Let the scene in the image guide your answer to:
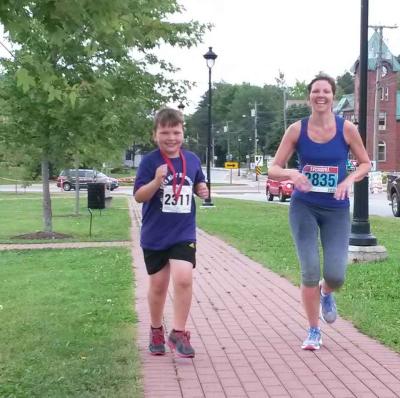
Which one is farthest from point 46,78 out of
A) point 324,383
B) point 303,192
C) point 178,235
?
point 324,383

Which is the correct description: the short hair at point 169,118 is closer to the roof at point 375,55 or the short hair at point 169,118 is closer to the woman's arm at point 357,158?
the woman's arm at point 357,158

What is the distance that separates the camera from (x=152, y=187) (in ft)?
15.4

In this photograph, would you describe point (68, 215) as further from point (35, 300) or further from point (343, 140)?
point (343, 140)

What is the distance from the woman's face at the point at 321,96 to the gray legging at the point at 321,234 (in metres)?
0.71

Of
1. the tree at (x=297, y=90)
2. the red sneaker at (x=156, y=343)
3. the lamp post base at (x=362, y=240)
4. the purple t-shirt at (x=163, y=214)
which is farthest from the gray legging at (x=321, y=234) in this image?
the tree at (x=297, y=90)

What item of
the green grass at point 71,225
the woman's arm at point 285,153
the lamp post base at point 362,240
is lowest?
the green grass at point 71,225

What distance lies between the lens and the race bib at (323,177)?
16.3 ft

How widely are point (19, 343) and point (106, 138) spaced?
963 centimetres

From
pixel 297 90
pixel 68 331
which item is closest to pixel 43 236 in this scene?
pixel 68 331

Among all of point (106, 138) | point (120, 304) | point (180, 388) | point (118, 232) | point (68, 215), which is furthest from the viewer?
point (68, 215)

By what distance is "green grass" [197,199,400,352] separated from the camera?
605 cm

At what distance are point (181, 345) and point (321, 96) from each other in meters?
2.09

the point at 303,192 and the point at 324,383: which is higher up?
the point at 303,192

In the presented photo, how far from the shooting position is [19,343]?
5.33m
